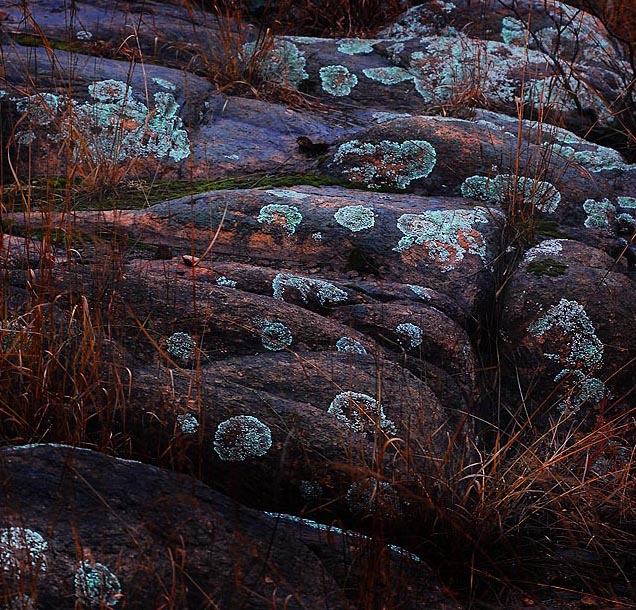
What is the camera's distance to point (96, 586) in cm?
174

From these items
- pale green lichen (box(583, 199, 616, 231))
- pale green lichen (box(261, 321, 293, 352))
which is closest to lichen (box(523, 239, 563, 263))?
pale green lichen (box(583, 199, 616, 231))

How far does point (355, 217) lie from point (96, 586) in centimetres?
181

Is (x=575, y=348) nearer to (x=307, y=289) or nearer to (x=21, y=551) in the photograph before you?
(x=307, y=289)

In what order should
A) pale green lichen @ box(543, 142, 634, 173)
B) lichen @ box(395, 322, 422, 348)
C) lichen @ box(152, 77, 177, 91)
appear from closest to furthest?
lichen @ box(395, 322, 422, 348)
pale green lichen @ box(543, 142, 634, 173)
lichen @ box(152, 77, 177, 91)

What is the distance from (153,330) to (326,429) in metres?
0.61

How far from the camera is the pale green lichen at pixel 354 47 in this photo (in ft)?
16.1

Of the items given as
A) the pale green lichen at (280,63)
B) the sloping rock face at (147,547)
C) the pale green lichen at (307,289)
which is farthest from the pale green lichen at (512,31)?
the sloping rock face at (147,547)

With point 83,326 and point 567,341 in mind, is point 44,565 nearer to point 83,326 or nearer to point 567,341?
point 83,326

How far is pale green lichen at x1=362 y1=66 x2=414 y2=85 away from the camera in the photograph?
4777 mm

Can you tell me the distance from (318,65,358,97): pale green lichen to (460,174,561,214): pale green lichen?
4.36 feet

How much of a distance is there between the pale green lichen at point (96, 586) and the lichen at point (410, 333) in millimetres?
1281

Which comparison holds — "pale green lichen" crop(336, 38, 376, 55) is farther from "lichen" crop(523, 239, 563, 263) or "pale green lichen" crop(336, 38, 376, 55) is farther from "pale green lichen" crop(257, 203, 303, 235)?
"lichen" crop(523, 239, 563, 263)

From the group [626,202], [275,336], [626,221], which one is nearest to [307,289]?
[275,336]

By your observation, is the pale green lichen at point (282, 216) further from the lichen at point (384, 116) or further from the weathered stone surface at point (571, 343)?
the lichen at point (384, 116)
